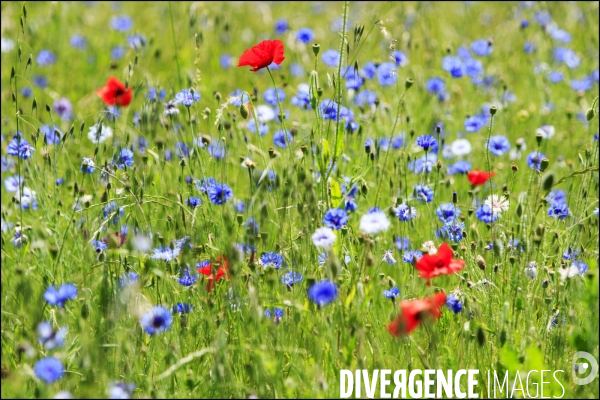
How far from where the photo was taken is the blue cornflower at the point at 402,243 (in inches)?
91.9

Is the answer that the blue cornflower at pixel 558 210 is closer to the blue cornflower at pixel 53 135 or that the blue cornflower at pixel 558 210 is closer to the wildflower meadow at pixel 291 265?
the wildflower meadow at pixel 291 265

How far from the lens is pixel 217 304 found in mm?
2109

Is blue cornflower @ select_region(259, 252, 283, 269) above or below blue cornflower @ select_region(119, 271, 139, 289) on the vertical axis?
above

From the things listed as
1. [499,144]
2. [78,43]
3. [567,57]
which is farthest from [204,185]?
[78,43]

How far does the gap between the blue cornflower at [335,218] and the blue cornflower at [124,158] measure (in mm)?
655

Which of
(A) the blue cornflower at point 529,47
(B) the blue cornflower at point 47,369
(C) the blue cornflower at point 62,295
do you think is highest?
(A) the blue cornflower at point 529,47

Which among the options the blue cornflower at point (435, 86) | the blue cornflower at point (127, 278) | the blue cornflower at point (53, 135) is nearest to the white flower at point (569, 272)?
the blue cornflower at point (127, 278)

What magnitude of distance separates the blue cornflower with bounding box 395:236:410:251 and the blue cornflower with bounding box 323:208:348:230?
0.45 m

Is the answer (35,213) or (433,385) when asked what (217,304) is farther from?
(35,213)

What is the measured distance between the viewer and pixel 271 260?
2.07m

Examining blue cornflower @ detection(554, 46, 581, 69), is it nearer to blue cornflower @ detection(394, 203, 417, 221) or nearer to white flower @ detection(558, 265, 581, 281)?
blue cornflower @ detection(394, 203, 417, 221)

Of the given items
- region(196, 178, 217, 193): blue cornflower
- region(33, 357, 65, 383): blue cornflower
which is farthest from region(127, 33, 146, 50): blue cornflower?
region(33, 357, 65, 383): blue cornflower

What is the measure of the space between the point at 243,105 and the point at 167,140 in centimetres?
72

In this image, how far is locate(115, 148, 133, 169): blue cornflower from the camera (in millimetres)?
2287
